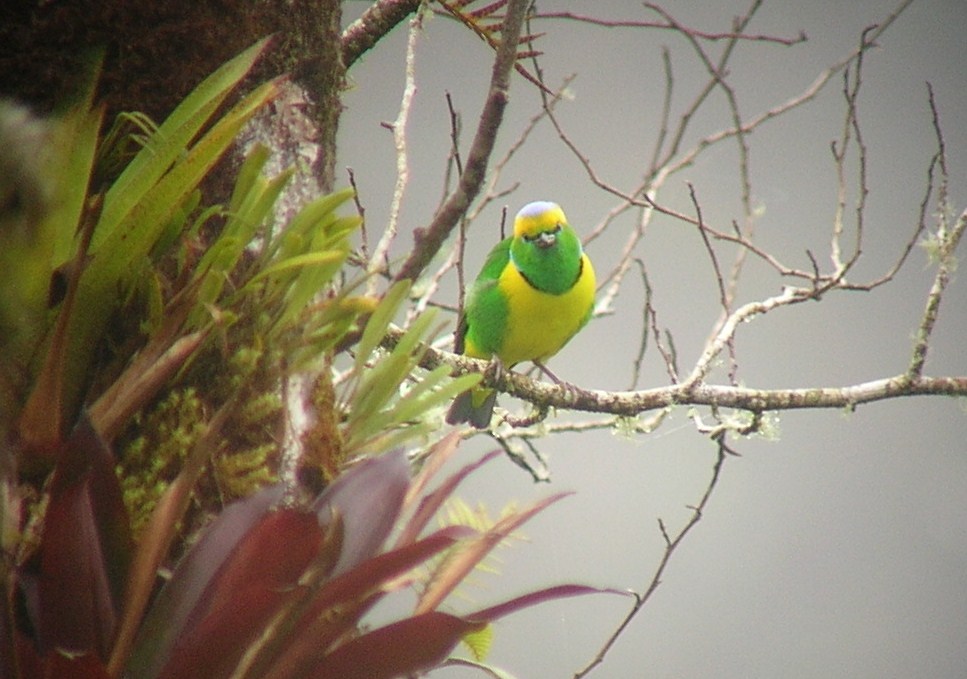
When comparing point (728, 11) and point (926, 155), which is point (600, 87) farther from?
point (926, 155)

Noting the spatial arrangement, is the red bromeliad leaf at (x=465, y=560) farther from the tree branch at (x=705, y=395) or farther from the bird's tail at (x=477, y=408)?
the bird's tail at (x=477, y=408)

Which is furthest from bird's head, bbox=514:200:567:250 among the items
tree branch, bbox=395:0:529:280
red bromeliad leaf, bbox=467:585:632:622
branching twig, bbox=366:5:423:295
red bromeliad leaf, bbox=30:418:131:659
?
red bromeliad leaf, bbox=30:418:131:659

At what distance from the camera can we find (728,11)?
377 cm

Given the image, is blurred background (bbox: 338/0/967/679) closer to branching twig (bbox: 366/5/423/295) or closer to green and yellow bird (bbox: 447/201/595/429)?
green and yellow bird (bbox: 447/201/595/429)

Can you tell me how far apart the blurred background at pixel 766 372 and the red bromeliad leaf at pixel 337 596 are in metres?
2.79

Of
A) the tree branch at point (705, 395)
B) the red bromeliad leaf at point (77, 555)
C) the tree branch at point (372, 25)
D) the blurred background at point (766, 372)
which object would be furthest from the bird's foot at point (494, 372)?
the blurred background at point (766, 372)

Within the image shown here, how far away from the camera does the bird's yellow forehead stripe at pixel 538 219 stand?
2.44m

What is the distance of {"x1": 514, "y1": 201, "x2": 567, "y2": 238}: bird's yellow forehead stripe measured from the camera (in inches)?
96.2

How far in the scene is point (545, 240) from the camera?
2418mm

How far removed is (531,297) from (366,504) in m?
1.62

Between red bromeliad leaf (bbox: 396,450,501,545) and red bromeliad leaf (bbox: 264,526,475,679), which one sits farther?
red bromeliad leaf (bbox: 396,450,501,545)

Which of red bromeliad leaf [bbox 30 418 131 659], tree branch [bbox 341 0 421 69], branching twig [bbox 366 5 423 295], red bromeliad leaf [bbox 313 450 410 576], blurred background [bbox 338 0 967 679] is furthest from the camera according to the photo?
blurred background [bbox 338 0 967 679]

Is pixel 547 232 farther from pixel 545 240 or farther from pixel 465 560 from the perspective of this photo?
pixel 465 560

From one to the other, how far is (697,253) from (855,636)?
1.82 m
